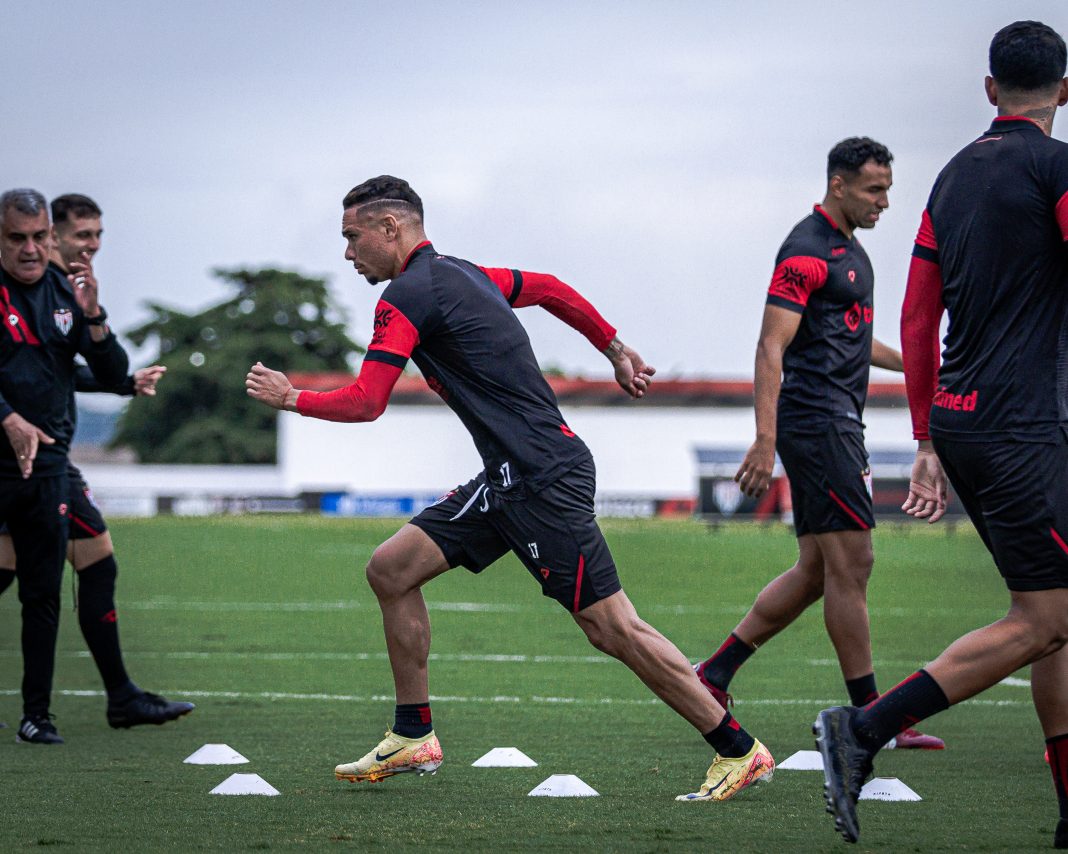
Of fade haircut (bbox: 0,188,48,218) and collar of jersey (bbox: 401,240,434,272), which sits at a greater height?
fade haircut (bbox: 0,188,48,218)

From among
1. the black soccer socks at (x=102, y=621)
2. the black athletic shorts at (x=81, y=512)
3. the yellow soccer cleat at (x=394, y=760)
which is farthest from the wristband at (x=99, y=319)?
the yellow soccer cleat at (x=394, y=760)

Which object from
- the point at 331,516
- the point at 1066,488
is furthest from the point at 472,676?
the point at 331,516

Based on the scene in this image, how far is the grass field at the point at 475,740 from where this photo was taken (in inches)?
197

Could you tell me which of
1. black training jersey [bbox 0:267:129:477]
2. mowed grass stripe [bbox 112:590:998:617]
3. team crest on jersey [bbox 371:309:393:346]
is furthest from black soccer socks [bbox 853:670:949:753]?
mowed grass stripe [bbox 112:590:998:617]

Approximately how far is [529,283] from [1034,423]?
227 centimetres

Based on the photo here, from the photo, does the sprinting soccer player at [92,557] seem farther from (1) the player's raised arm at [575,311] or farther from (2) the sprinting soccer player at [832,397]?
(2) the sprinting soccer player at [832,397]

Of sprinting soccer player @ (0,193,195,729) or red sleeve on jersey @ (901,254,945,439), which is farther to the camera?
sprinting soccer player @ (0,193,195,729)

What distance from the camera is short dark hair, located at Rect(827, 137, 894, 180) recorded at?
283 inches

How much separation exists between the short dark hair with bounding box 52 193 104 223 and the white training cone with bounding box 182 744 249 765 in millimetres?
2810

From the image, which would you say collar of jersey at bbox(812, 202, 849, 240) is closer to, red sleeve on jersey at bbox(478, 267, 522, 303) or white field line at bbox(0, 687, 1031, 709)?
red sleeve on jersey at bbox(478, 267, 522, 303)

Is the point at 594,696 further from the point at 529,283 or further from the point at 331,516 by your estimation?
the point at 331,516

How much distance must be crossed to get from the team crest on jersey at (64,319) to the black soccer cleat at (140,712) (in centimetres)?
175

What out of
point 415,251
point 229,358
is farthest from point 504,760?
point 229,358

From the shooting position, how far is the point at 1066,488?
4574 mm
